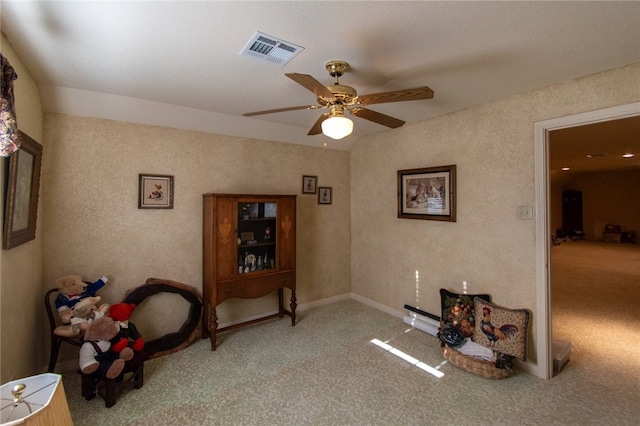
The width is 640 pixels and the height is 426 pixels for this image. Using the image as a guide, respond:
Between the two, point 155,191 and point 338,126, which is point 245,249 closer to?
point 155,191

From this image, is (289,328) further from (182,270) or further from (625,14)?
(625,14)

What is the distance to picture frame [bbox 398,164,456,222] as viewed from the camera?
310 centimetres

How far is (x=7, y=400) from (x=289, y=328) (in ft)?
8.58

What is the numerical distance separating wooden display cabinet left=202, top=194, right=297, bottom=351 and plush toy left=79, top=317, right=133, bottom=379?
85 centimetres

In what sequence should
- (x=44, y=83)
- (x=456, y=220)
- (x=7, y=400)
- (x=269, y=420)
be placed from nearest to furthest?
(x=7, y=400)
(x=269, y=420)
(x=44, y=83)
(x=456, y=220)

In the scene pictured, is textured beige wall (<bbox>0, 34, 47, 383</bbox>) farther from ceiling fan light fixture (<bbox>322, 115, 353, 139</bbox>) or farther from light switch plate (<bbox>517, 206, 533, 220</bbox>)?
light switch plate (<bbox>517, 206, 533, 220</bbox>)

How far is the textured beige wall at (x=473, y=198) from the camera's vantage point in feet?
7.90

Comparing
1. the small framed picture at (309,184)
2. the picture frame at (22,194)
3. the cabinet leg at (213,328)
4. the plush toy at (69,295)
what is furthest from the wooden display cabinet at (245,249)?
the picture frame at (22,194)

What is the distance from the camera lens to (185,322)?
10.1ft

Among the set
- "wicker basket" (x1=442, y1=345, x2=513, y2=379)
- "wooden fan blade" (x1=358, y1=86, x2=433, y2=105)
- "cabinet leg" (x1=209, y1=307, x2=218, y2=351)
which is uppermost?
"wooden fan blade" (x1=358, y1=86, x2=433, y2=105)

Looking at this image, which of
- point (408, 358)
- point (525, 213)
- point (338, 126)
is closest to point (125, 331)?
point (338, 126)

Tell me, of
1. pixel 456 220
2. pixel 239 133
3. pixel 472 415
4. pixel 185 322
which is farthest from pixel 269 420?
pixel 239 133

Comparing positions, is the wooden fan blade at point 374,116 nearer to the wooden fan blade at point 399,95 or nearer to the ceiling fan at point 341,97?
the ceiling fan at point 341,97

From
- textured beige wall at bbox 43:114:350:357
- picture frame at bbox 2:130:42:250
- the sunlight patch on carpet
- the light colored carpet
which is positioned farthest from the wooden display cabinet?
picture frame at bbox 2:130:42:250
